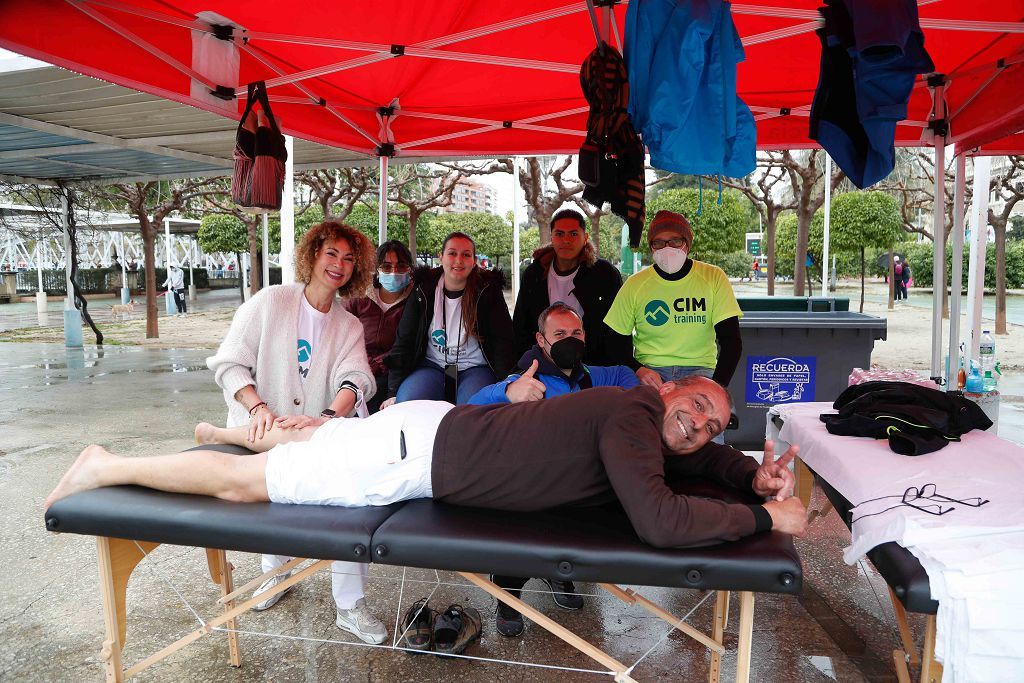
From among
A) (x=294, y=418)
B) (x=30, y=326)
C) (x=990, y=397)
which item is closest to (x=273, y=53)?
(x=294, y=418)

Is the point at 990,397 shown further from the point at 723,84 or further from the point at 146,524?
the point at 146,524

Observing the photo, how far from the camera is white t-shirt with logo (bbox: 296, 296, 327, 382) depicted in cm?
296

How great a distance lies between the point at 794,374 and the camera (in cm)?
502

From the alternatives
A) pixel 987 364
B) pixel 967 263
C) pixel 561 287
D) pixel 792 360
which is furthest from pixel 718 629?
pixel 967 263

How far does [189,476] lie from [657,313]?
7.28 feet

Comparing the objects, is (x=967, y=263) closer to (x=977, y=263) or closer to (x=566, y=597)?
(x=977, y=263)

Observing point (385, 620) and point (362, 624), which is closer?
point (362, 624)

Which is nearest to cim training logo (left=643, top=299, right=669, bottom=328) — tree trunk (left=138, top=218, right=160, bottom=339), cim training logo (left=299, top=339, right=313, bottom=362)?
cim training logo (left=299, top=339, right=313, bottom=362)

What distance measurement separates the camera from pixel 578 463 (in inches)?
76.6

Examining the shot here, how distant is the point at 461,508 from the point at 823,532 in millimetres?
2503

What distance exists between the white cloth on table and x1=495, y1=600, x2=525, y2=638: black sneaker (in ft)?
4.04

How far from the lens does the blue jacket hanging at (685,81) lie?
8.90ft

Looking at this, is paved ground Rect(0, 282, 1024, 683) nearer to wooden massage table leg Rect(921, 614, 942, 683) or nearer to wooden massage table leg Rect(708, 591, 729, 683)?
wooden massage table leg Rect(708, 591, 729, 683)

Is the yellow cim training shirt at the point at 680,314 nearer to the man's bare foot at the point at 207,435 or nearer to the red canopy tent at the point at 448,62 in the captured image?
the red canopy tent at the point at 448,62
